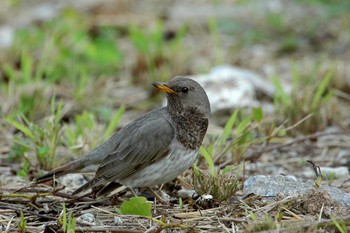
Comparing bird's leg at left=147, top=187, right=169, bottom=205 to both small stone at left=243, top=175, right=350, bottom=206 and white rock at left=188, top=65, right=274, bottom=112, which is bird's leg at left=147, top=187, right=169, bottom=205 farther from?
white rock at left=188, top=65, right=274, bottom=112

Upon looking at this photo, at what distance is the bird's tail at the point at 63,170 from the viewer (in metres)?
5.16

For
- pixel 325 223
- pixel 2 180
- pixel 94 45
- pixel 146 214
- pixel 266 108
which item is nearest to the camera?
pixel 325 223

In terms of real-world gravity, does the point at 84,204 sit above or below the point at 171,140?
below

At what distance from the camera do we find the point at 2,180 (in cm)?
558

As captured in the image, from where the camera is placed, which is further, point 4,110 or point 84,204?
point 4,110

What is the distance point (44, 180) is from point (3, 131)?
1.67 m

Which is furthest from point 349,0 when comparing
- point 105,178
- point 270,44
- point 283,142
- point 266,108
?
point 105,178

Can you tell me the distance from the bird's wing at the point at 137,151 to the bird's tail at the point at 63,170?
253 millimetres

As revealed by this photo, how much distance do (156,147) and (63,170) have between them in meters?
0.74

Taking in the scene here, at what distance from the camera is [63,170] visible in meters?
5.26

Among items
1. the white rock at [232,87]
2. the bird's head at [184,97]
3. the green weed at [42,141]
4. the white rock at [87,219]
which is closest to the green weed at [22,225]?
the white rock at [87,219]

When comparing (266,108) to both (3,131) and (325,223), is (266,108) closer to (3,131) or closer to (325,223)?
(3,131)

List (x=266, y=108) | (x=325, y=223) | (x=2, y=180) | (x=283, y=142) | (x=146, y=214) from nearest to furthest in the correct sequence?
(x=325, y=223) → (x=146, y=214) → (x=2, y=180) → (x=283, y=142) → (x=266, y=108)

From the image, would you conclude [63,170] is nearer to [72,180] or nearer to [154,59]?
[72,180]
